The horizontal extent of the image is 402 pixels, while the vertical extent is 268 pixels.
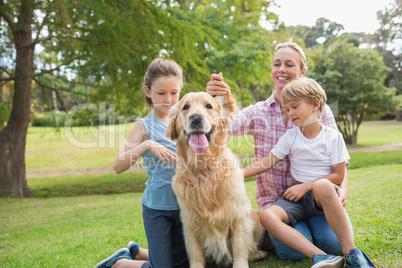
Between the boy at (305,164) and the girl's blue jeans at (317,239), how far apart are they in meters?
0.09

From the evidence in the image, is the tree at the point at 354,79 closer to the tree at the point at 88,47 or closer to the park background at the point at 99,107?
the park background at the point at 99,107

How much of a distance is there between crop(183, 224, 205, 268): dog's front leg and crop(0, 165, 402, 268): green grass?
0.58 meters

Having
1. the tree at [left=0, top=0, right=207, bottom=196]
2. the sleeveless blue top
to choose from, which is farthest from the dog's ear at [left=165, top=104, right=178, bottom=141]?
the tree at [left=0, top=0, right=207, bottom=196]

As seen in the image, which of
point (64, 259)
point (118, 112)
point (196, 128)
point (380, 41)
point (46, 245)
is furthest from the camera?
point (380, 41)

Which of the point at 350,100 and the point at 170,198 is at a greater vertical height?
the point at 350,100

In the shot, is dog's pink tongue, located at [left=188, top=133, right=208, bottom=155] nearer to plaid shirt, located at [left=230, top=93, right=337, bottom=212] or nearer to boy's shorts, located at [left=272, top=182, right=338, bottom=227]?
plaid shirt, located at [left=230, top=93, right=337, bottom=212]

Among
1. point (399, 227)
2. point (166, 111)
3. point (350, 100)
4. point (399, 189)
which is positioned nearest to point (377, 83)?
point (350, 100)

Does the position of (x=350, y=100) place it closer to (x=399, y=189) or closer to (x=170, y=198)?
(x=399, y=189)

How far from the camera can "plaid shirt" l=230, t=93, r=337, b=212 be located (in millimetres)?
3424

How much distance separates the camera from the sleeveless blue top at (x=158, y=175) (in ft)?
9.76

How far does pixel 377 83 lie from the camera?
20516 millimetres

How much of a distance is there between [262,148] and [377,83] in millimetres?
20426

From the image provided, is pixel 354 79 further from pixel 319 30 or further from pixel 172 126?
pixel 319 30

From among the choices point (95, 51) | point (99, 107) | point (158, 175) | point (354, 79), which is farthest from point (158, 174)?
point (354, 79)
